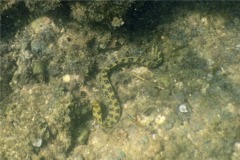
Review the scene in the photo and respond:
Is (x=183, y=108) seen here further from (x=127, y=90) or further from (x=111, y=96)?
(x=111, y=96)

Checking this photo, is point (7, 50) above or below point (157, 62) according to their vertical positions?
above

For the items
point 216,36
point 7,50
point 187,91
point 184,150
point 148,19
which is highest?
point 7,50

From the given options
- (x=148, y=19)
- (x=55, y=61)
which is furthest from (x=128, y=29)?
(x=55, y=61)

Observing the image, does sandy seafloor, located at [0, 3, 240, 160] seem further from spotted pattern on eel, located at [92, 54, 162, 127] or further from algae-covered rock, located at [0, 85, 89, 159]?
spotted pattern on eel, located at [92, 54, 162, 127]

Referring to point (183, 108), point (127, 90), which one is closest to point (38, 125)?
point (127, 90)

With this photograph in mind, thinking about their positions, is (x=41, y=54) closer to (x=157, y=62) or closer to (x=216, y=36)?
(x=157, y=62)

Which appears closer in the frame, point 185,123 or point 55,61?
point 185,123

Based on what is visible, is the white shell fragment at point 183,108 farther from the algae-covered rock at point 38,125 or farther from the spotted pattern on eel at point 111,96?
the algae-covered rock at point 38,125
